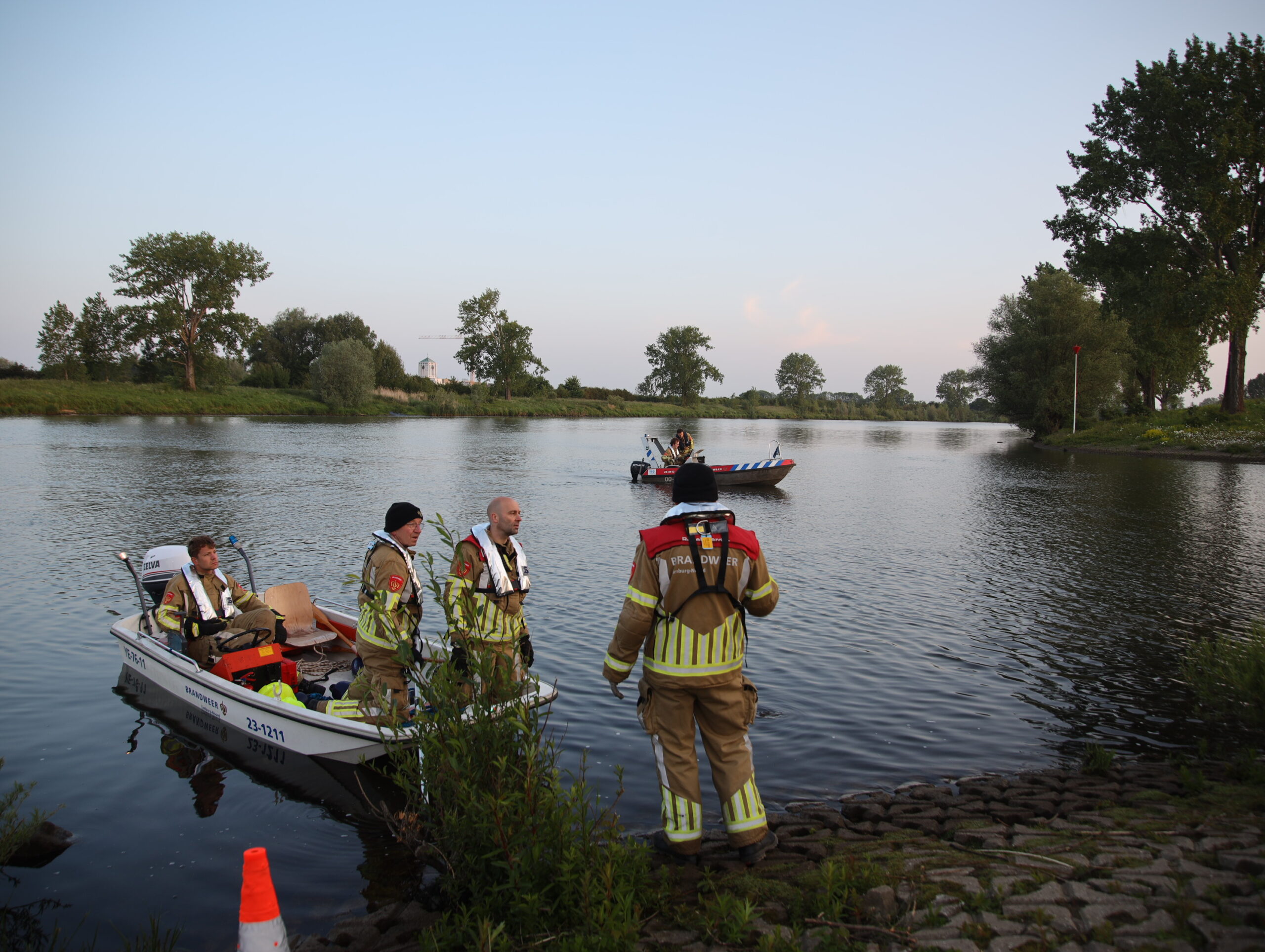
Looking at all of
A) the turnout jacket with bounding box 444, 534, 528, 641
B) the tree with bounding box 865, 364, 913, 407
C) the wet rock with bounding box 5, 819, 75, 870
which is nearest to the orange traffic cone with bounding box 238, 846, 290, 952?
the turnout jacket with bounding box 444, 534, 528, 641

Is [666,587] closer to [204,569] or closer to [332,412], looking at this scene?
[204,569]

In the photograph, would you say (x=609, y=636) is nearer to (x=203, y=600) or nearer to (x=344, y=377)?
(x=203, y=600)

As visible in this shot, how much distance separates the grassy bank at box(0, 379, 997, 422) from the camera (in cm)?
6016

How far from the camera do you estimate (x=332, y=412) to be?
77.9 meters

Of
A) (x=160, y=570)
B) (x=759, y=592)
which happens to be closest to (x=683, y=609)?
(x=759, y=592)

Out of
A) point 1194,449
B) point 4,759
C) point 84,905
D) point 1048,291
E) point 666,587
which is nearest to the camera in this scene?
point 666,587

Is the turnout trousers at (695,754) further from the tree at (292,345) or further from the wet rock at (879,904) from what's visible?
the tree at (292,345)

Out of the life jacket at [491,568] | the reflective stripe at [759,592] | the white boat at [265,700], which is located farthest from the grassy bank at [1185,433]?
the white boat at [265,700]

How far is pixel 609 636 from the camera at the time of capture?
33.9 ft

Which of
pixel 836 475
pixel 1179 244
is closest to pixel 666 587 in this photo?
pixel 836 475

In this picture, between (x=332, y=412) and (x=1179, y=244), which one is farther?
(x=332, y=412)

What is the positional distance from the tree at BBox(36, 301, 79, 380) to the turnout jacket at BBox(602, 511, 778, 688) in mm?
96273

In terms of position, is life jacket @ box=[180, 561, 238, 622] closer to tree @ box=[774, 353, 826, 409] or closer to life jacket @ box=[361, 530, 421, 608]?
life jacket @ box=[361, 530, 421, 608]

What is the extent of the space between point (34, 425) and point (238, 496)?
36.7 m
